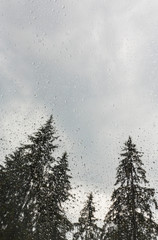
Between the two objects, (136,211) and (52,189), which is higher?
(52,189)

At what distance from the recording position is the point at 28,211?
18734 mm

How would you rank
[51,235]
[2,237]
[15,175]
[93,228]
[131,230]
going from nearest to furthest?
[2,237] → [131,230] → [15,175] → [51,235] → [93,228]

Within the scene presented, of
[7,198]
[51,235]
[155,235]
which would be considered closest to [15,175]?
[7,198]

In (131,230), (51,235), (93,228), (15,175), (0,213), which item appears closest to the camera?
(0,213)

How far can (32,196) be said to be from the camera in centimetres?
1962

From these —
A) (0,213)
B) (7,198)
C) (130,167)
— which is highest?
(130,167)

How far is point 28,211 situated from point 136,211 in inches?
332

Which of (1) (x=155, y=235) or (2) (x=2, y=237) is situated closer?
(2) (x=2, y=237)

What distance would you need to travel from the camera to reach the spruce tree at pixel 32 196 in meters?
17.9

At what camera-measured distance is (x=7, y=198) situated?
20219mm

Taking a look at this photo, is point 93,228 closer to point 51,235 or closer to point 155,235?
point 51,235

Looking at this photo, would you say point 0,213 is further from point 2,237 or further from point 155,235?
point 155,235

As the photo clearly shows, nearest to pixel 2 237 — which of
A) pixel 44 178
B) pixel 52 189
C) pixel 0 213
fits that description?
pixel 0 213

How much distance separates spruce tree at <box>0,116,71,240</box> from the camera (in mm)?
17906
